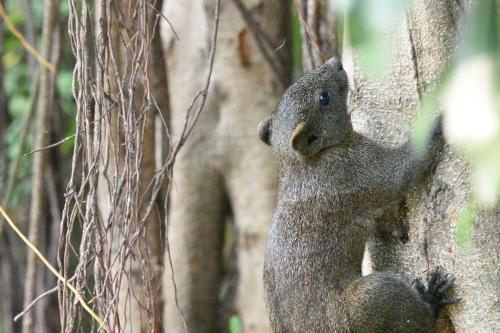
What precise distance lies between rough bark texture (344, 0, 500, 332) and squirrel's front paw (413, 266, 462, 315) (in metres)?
0.03

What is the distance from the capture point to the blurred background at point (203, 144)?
92.0 inches

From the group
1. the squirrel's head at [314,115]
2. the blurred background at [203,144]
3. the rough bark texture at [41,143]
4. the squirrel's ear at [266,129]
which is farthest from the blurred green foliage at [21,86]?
the squirrel's head at [314,115]

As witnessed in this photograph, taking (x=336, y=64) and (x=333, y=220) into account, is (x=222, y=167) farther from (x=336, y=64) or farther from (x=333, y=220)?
(x=333, y=220)

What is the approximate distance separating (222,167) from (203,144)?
207mm

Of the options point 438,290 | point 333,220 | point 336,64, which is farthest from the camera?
point 336,64

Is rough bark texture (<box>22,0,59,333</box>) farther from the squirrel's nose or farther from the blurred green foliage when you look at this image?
the squirrel's nose

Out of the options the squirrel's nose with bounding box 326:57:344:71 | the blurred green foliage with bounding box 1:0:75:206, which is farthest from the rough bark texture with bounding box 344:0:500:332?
the blurred green foliage with bounding box 1:0:75:206

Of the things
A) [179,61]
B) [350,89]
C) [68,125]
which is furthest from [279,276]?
[68,125]

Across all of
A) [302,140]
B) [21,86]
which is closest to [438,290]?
[302,140]

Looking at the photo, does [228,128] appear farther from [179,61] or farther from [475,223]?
[475,223]

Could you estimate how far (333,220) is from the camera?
301 centimetres

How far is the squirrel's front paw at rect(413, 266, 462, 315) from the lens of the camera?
2.56 m

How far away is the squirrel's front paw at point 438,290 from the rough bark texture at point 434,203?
27 mm

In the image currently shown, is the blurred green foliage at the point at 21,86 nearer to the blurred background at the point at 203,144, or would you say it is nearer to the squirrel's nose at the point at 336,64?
the blurred background at the point at 203,144
